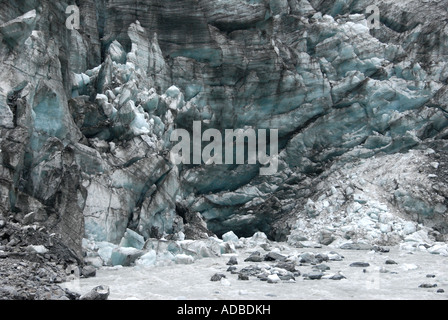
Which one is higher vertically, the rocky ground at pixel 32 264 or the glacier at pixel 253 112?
the glacier at pixel 253 112

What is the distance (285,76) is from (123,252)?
16.8m

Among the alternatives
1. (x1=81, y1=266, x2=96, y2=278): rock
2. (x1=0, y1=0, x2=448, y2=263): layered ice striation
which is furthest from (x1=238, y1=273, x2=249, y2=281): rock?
(x1=0, y1=0, x2=448, y2=263): layered ice striation

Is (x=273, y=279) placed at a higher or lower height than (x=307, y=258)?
lower

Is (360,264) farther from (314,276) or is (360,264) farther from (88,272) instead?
(88,272)

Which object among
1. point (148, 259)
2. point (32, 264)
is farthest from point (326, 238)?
point (32, 264)

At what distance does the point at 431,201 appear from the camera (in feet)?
74.4

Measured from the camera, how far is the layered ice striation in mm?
21734

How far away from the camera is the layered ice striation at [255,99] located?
21734mm

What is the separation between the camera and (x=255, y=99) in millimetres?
28359

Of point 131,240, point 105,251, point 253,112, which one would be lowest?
point 105,251

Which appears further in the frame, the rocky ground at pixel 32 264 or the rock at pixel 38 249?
the rock at pixel 38 249

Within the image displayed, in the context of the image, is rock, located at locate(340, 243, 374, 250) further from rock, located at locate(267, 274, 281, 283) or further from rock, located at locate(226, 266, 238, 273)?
rock, located at locate(267, 274, 281, 283)

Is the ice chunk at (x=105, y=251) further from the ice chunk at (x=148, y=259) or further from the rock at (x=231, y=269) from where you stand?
the rock at (x=231, y=269)

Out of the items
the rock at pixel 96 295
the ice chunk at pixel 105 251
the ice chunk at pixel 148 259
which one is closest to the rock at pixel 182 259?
the ice chunk at pixel 148 259
